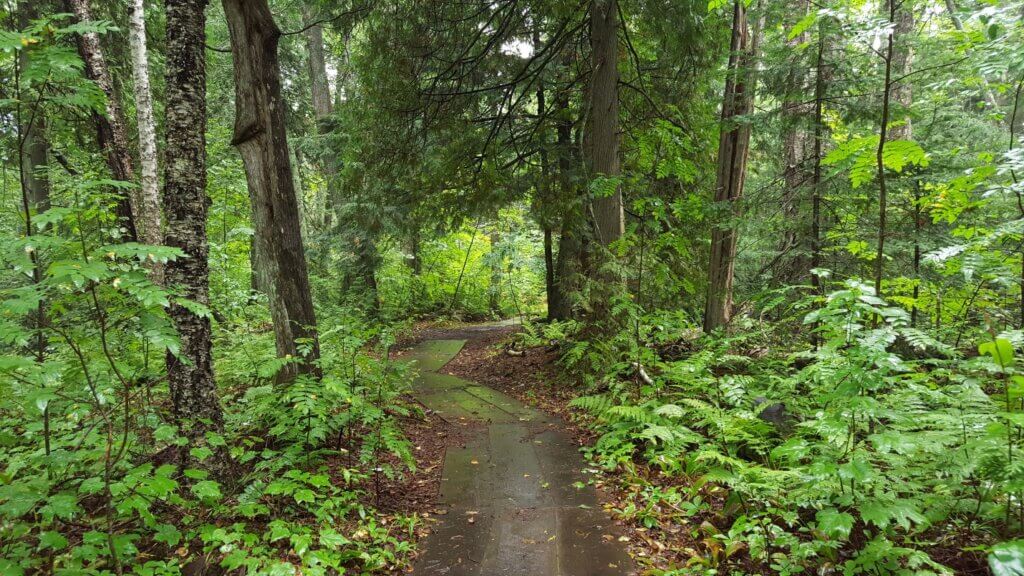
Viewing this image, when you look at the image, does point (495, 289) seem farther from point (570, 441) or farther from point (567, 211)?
point (570, 441)

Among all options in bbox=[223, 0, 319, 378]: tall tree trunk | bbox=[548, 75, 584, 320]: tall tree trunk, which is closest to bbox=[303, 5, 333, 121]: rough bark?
bbox=[548, 75, 584, 320]: tall tree trunk

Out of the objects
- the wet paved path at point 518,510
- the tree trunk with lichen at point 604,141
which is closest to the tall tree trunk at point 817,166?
the tree trunk with lichen at point 604,141

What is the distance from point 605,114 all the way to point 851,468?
5.69 metres

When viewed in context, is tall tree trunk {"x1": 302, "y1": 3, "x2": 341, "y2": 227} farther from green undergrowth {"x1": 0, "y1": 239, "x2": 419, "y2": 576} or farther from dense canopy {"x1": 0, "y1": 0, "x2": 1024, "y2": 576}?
green undergrowth {"x1": 0, "y1": 239, "x2": 419, "y2": 576}

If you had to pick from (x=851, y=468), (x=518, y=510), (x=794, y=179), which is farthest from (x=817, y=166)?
(x=518, y=510)

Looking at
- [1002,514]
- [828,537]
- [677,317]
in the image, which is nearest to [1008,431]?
[1002,514]

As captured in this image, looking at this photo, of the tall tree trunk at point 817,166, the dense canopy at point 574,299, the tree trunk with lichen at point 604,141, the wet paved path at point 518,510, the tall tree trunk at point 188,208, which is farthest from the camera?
the tree trunk with lichen at point 604,141

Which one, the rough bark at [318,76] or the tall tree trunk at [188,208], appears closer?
the tall tree trunk at [188,208]

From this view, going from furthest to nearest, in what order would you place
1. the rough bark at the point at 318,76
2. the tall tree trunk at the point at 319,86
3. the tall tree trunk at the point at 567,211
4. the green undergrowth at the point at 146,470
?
the rough bark at the point at 318,76 → the tall tree trunk at the point at 319,86 → the tall tree trunk at the point at 567,211 → the green undergrowth at the point at 146,470

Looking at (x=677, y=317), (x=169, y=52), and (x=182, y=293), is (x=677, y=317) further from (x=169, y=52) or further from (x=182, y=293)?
(x=169, y=52)

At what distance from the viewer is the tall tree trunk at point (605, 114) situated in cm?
690

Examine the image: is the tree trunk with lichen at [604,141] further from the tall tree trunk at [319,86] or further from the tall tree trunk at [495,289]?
the tall tree trunk at [495,289]

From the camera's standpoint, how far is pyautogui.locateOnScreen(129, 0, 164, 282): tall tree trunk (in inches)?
287

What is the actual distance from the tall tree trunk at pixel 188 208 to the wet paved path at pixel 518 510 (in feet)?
7.08
